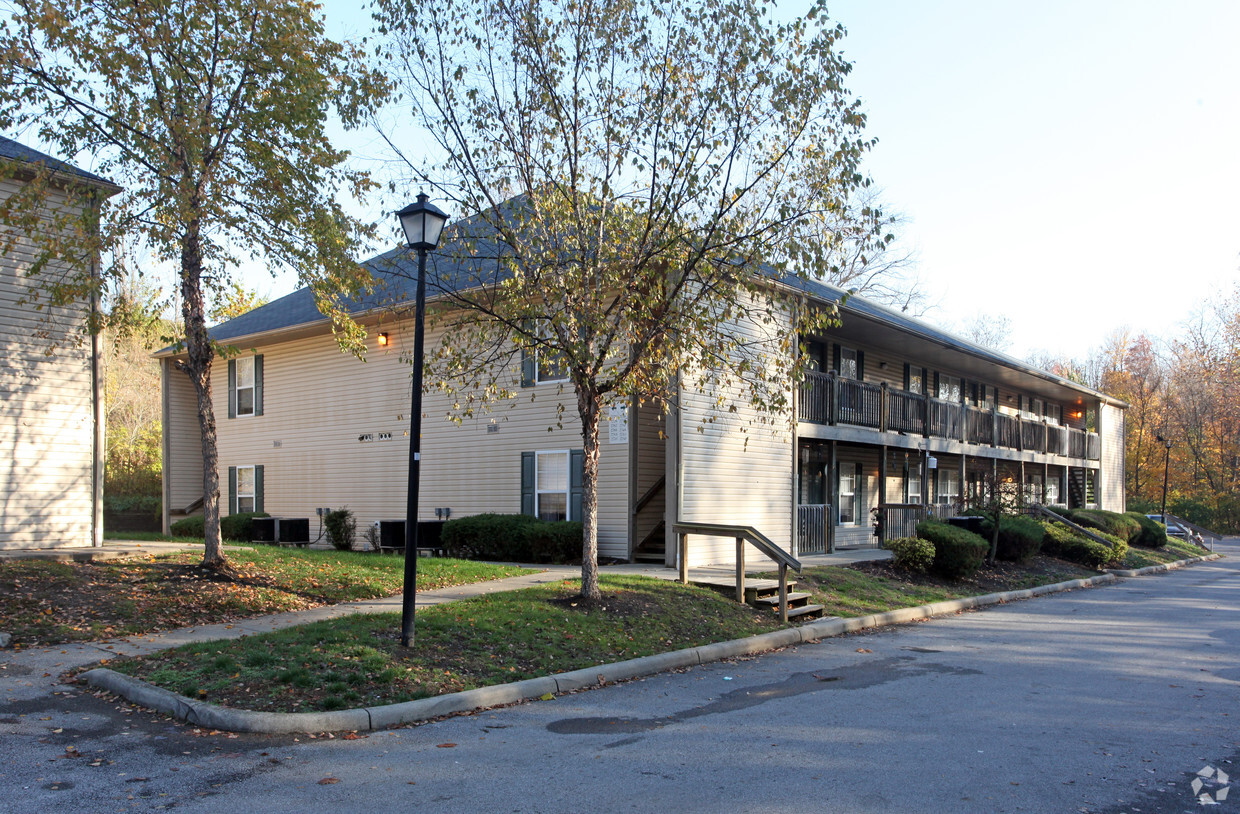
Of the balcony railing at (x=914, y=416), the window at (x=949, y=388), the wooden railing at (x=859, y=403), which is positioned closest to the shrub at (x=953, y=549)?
the balcony railing at (x=914, y=416)

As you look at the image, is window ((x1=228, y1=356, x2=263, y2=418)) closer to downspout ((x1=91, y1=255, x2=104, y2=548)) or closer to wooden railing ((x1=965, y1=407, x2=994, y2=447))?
downspout ((x1=91, y1=255, x2=104, y2=548))

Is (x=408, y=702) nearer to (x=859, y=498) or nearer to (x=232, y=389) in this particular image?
(x=859, y=498)

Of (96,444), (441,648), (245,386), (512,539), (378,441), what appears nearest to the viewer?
(441,648)

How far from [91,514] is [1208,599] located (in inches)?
785

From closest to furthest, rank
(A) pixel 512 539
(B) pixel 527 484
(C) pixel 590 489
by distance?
1. (C) pixel 590 489
2. (A) pixel 512 539
3. (B) pixel 527 484

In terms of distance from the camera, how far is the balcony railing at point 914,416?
20.5 metres

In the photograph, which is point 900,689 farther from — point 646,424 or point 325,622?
point 646,424

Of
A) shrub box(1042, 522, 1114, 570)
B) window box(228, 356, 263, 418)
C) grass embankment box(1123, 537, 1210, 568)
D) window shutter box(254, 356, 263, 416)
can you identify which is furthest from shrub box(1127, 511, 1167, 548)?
window box(228, 356, 263, 418)

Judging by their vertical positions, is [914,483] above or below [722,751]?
above

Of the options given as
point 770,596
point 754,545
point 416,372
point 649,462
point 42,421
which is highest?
point 416,372

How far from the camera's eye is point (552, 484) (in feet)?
61.2

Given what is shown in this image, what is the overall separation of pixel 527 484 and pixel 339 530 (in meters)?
5.66

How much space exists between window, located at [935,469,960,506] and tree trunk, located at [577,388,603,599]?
20.9m

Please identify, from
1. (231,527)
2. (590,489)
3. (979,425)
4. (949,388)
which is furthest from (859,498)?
(231,527)
